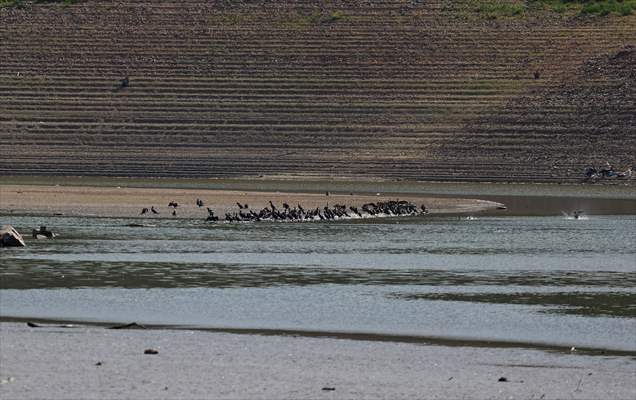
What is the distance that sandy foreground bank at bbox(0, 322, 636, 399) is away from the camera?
18.0 m

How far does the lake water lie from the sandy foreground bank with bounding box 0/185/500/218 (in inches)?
127

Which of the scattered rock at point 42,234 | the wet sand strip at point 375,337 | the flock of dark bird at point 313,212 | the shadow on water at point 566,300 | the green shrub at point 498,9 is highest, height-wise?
the green shrub at point 498,9

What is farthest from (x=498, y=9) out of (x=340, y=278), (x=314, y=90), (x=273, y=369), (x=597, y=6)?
(x=273, y=369)

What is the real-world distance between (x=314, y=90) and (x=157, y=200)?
2593cm

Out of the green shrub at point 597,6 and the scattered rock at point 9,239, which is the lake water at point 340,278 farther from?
the green shrub at point 597,6

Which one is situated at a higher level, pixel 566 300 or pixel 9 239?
pixel 9 239

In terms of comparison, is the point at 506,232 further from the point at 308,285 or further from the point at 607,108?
the point at 607,108

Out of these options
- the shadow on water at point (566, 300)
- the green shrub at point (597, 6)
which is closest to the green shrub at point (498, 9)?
the green shrub at point (597, 6)

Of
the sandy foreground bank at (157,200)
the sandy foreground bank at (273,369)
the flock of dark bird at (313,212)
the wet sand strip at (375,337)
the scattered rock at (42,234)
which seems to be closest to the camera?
the sandy foreground bank at (273,369)

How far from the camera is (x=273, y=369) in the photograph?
64.0 ft

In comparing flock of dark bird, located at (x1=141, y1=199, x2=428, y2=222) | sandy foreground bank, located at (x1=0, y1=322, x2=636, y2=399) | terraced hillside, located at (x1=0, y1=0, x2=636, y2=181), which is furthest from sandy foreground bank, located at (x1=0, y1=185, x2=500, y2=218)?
sandy foreground bank, located at (x1=0, y1=322, x2=636, y2=399)

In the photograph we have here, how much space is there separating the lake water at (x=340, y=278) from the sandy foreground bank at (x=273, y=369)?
1.49 metres

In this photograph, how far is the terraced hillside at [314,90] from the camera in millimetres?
72750

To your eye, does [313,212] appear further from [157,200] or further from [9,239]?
[9,239]
